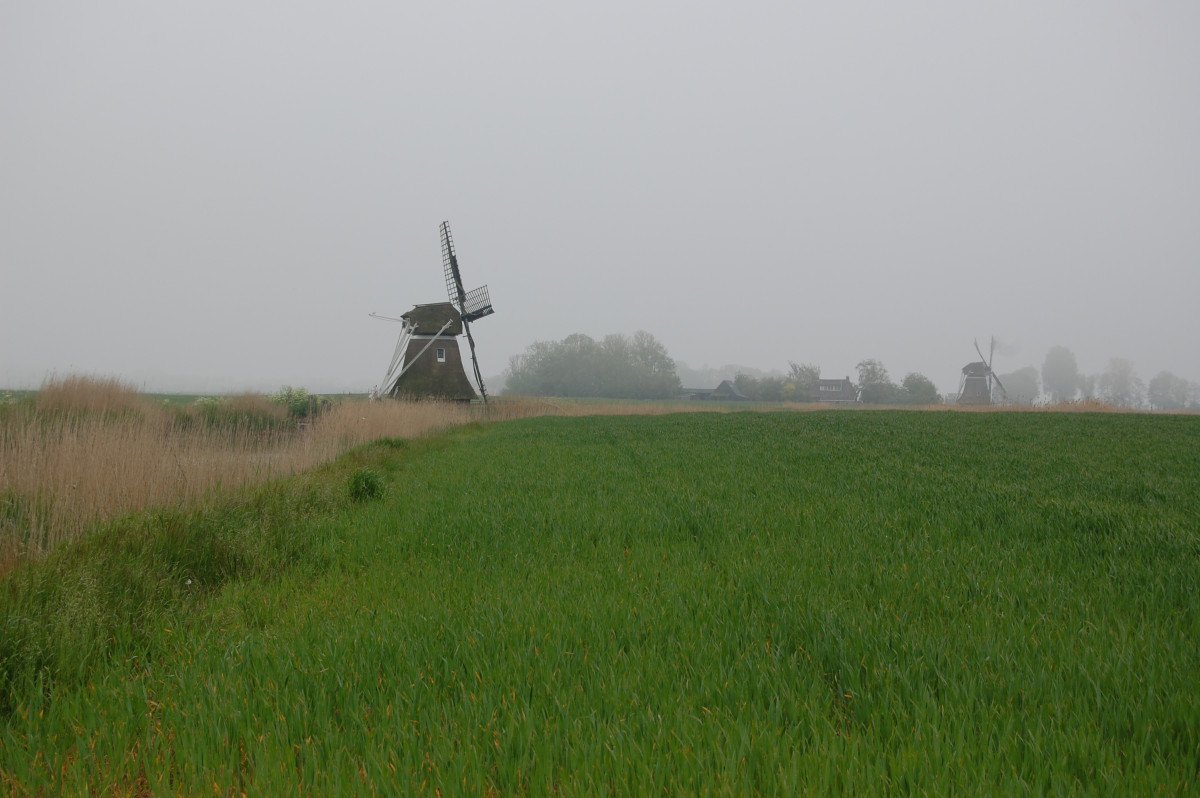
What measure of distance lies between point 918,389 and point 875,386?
6346 millimetres

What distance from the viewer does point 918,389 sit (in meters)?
83.9

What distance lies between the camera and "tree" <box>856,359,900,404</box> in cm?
8281

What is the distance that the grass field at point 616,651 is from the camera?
2059mm

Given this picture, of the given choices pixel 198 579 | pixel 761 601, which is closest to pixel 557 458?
pixel 198 579

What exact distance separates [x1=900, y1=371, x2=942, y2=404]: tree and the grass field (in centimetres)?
8528

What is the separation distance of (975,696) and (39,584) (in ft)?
18.5

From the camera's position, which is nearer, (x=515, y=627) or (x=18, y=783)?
(x=18, y=783)

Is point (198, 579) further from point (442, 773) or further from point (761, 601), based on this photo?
point (761, 601)

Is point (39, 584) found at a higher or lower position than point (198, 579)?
higher

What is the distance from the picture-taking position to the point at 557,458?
11922 millimetres

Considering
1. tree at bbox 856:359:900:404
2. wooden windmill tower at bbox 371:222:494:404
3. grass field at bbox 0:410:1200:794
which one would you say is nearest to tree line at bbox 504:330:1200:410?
tree at bbox 856:359:900:404

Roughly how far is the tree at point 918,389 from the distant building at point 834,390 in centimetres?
761

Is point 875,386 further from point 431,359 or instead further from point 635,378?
point 431,359

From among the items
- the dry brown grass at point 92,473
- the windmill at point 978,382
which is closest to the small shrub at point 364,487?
the dry brown grass at point 92,473
